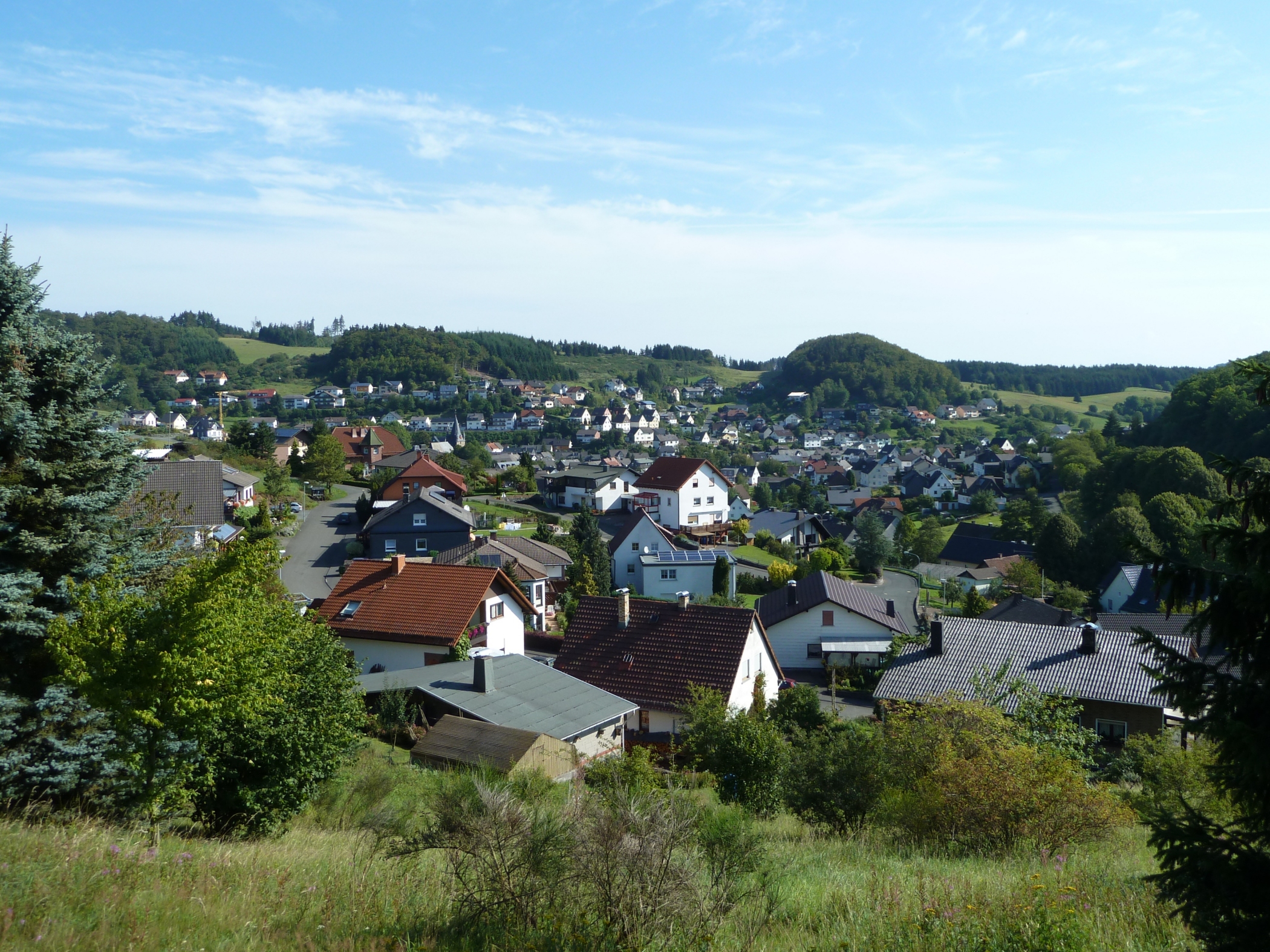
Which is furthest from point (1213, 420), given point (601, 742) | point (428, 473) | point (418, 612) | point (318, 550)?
point (601, 742)

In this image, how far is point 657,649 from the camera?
77.5 feet

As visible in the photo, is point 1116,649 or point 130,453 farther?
point 1116,649

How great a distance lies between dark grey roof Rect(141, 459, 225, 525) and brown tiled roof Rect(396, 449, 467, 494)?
1968cm

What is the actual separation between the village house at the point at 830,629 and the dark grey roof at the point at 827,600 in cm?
3

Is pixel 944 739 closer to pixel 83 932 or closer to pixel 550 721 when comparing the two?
pixel 550 721

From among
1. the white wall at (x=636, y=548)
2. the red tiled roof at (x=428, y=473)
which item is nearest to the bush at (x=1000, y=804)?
the white wall at (x=636, y=548)

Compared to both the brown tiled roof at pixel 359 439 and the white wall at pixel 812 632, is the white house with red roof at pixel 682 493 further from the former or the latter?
the white wall at pixel 812 632

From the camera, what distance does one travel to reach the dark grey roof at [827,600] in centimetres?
3428

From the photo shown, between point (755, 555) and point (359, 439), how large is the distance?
48087mm

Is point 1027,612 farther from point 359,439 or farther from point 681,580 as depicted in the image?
point 359,439

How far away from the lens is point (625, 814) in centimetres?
534

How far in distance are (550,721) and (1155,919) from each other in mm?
13504

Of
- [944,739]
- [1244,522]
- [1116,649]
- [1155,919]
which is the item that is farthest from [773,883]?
[1116,649]


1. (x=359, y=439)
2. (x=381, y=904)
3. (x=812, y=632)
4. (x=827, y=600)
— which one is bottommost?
(x=812, y=632)
